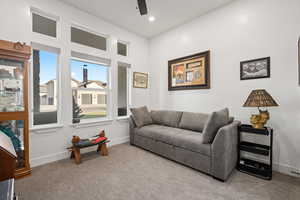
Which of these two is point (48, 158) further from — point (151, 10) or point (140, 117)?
point (151, 10)

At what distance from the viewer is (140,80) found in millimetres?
4105

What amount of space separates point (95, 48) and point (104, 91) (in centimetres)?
102

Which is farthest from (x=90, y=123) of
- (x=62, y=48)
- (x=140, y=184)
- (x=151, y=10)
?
(x=151, y=10)

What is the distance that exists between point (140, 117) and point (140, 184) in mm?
1704

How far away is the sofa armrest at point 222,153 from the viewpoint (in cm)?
192

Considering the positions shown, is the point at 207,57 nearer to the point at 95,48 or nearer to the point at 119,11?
the point at 119,11

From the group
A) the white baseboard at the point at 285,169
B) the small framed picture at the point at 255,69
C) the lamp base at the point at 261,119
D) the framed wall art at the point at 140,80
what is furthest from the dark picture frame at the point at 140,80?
the white baseboard at the point at 285,169

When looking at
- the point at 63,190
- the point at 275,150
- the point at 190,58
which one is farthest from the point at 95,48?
the point at 275,150

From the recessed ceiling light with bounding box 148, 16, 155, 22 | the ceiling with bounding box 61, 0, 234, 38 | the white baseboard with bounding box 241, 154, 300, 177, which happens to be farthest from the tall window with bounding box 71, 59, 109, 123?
the white baseboard with bounding box 241, 154, 300, 177

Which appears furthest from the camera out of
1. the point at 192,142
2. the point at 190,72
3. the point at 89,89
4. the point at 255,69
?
the point at 190,72

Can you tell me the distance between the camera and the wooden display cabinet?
1.91 metres

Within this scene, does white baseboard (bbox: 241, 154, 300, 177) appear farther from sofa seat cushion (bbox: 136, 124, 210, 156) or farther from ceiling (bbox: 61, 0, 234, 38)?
ceiling (bbox: 61, 0, 234, 38)

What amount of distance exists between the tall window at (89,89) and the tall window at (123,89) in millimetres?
411

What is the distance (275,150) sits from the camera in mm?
2264
